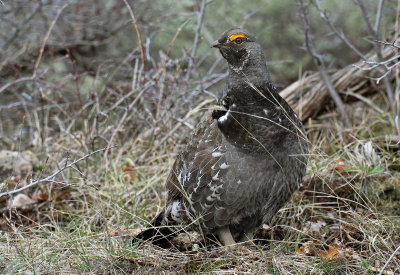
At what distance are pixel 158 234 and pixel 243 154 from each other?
0.99 meters

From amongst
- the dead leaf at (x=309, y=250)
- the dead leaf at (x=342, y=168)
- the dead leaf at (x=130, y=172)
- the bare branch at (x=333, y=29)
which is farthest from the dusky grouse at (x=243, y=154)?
the bare branch at (x=333, y=29)

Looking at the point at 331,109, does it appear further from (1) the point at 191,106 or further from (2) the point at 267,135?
(2) the point at 267,135

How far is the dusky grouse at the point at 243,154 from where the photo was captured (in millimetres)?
3582

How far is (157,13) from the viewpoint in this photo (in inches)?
312

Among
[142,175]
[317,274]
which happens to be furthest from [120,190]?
[317,274]

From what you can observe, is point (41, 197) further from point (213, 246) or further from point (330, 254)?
point (330, 254)

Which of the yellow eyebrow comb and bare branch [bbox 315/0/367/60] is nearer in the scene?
the yellow eyebrow comb

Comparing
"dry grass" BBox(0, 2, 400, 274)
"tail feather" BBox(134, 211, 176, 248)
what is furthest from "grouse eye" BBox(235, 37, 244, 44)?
"tail feather" BBox(134, 211, 176, 248)

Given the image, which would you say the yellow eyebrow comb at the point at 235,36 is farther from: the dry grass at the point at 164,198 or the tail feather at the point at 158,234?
the tail feather at the point at 158,234

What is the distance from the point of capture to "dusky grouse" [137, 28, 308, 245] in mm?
3582

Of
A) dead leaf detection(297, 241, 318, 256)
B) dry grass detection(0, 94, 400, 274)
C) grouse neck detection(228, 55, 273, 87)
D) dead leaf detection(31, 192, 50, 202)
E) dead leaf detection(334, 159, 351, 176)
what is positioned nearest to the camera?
dry grass detection(0, 94, 400, 274)

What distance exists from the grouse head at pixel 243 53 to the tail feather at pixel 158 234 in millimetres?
1290

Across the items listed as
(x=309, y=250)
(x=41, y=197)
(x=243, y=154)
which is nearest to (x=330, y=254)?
(x=309, y=250)

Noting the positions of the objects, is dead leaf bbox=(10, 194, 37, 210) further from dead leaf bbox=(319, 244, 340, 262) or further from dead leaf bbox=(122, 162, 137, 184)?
dead leaf bbox=(319, 244, 340, 262)
